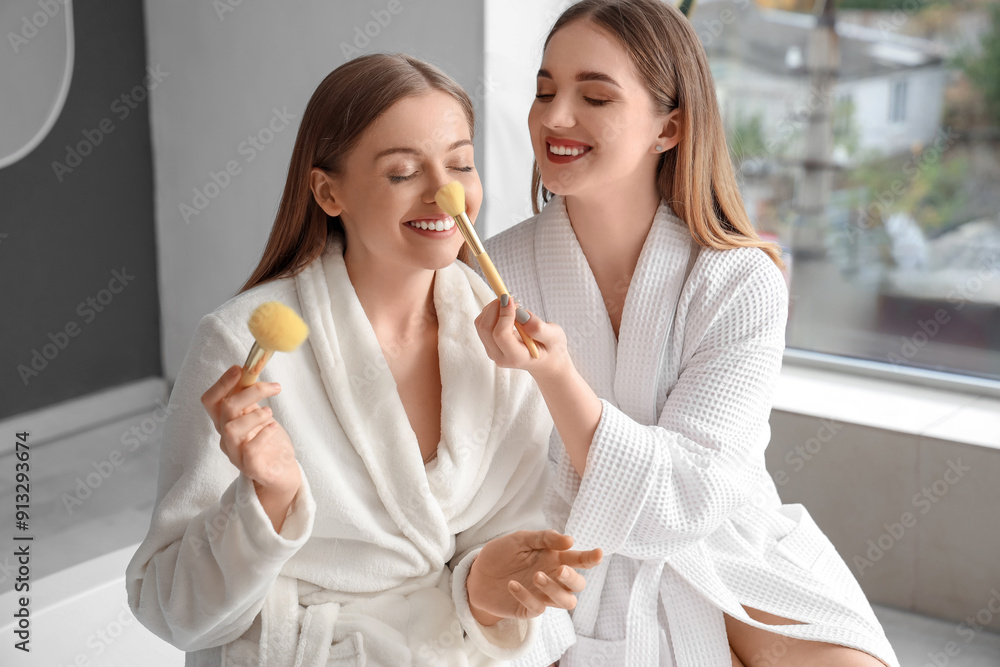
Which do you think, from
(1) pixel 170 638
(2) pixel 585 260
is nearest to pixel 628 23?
(2) pixel 585 260

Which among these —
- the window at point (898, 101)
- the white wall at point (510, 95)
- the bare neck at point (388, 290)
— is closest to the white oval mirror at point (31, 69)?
the white wall at point (510, 95)

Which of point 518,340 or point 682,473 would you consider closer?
point 518,340

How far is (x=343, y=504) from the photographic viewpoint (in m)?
1.03

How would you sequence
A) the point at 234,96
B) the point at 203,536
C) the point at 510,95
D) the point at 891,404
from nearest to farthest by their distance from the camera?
the point at 203,536
the point at 510,95
the point at 891,404
the point at 234,96

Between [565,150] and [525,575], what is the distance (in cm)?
56

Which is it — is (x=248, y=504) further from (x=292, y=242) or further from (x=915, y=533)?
(x=915, y=533)

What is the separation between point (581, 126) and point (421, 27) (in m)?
0.81

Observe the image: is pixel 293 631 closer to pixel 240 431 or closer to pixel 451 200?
pixel 240 431

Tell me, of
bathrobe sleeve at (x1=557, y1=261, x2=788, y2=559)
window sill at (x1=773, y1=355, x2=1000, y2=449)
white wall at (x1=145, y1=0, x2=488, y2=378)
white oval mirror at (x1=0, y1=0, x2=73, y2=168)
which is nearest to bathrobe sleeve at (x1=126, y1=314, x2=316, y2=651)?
bathrobe sleeve at (x1=557, y1=261, x2=788, y2=559)

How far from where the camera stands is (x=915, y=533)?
1.86m

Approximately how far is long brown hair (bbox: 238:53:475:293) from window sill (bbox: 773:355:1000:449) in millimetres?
1181

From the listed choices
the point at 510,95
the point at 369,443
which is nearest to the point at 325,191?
the point at 369,443

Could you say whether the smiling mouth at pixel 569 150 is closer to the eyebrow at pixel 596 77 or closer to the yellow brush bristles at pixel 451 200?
the eyebrow at pixel 596 77

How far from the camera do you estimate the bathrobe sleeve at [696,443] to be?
3.75 feet
